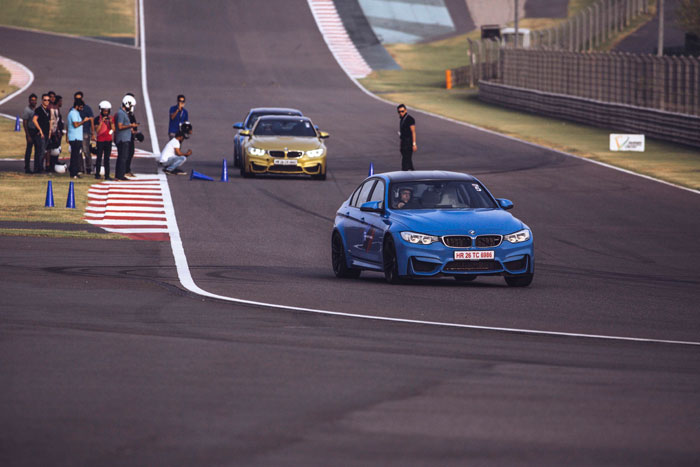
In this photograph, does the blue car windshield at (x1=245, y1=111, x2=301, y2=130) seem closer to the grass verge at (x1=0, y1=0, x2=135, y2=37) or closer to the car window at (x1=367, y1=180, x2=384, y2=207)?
the car window at (x1=367, y1=180, x2=384, y2=207)

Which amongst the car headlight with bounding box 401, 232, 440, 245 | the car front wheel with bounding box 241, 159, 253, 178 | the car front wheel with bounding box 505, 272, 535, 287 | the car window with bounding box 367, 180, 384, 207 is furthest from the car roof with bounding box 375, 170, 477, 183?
the car front wheel with bounding box 241, 159, 253, 178

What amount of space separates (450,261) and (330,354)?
516 cm

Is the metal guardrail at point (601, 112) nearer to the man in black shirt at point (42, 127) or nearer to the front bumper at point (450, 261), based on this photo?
the man in black shirt at point (42, 127)

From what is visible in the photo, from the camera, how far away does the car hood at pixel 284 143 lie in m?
29.3

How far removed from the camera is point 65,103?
2000 inches

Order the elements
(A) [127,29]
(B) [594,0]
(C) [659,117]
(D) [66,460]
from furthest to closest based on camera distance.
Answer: (B) [594,0] < (A) [127,29] < (C) [659,117] < (D) [66,460]

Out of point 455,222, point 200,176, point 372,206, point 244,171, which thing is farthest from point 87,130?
point 455,222

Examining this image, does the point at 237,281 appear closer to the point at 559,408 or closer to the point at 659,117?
the point at 559,408

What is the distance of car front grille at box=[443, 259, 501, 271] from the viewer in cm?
1453

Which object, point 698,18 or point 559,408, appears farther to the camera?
point 698,18

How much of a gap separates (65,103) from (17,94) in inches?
153

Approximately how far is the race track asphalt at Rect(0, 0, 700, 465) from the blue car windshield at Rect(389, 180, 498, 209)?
3.34 ft

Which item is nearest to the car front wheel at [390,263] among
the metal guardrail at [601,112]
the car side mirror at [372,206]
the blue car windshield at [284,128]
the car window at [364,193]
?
the car side mirror at [372,206]

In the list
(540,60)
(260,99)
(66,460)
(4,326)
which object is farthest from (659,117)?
(66,460)
